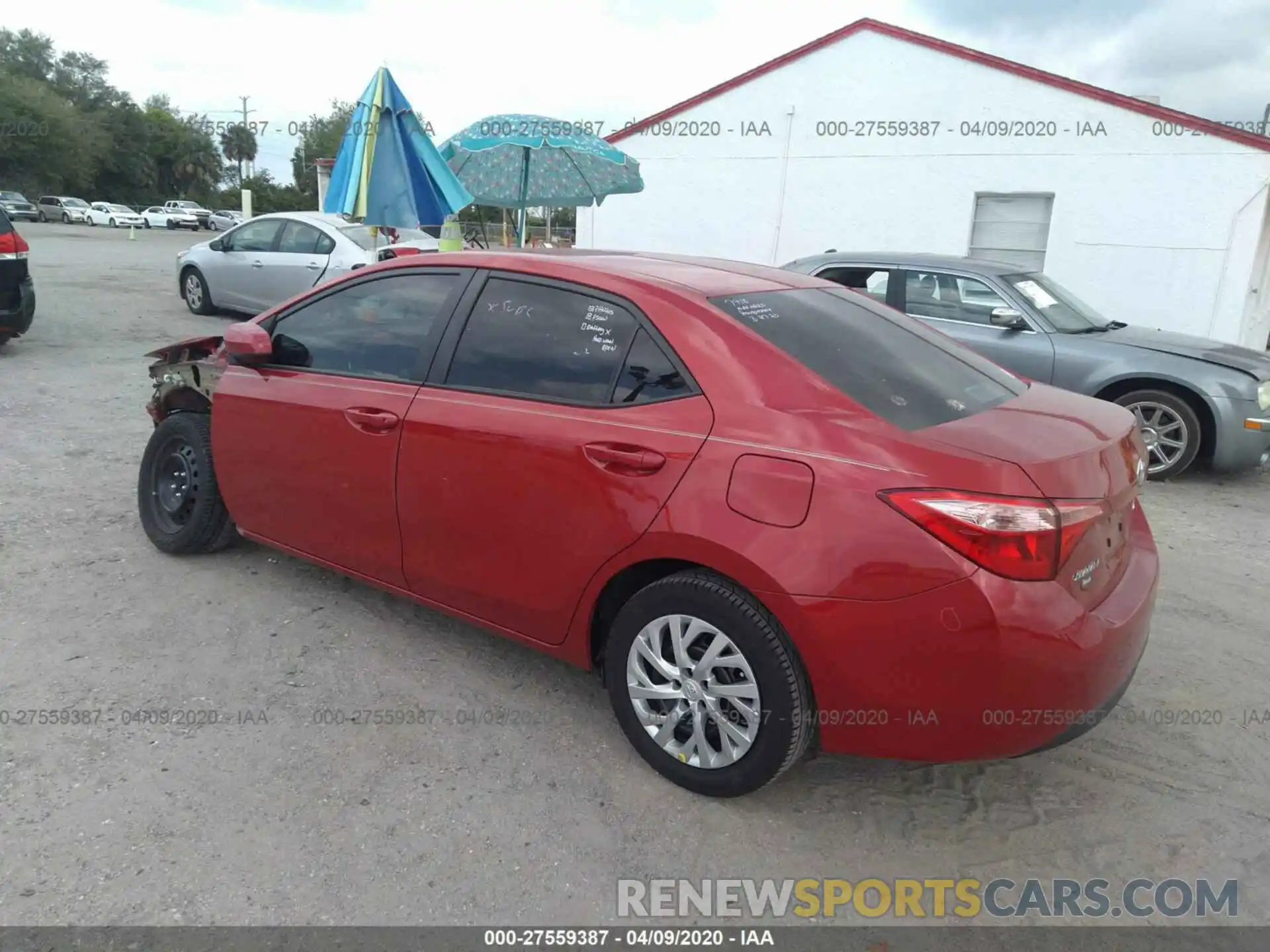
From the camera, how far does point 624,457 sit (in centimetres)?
282

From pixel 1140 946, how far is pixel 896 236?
12.2m

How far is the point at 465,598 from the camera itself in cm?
334

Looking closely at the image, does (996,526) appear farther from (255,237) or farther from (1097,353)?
(255,237)

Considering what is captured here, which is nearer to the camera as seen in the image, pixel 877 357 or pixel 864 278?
pixel 877 357

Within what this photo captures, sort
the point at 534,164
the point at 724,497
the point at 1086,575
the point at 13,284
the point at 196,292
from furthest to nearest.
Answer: the point at 196,292 < the point at 534,164 < the point at 13,284 < the point at 724,497 < the point at 1086,575

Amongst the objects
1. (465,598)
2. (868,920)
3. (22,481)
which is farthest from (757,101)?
(868,920)

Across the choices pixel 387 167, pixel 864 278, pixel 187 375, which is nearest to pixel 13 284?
pixel 387 167

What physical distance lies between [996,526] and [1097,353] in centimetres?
509

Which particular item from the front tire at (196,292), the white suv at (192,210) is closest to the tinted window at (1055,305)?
the front tire at (196,292)

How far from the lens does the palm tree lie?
81688mm

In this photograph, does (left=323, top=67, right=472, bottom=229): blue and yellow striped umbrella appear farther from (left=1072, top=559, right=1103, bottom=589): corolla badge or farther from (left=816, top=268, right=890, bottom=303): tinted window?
(left=1072, top=559, right=1103, bottom=589): corolla badge

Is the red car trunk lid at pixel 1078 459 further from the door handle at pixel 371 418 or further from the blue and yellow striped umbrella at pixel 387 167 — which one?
the blue and yellow striped umbrella at pixel 387 167

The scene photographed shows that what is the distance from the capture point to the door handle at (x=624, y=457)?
2764mm

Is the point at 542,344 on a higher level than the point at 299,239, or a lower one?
lower
